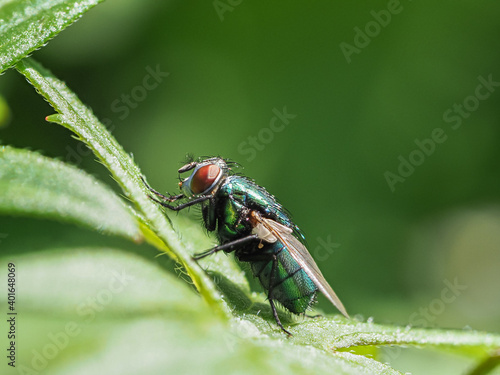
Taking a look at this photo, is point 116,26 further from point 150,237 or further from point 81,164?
point 150,237

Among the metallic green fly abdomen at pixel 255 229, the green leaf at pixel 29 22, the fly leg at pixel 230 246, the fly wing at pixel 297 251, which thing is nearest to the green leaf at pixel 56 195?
the green leaf at pixel 29 22

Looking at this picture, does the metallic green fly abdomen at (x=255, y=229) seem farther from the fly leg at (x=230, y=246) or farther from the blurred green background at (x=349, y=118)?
the blurred green background at (x=349, y=118)

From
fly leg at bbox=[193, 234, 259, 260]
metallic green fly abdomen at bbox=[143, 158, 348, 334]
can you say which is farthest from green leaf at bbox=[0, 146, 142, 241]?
metallic green fly abdomen at bbox=[143, 158, 348, 334]

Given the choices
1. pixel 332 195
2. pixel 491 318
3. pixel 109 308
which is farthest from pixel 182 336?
pixel 491 318

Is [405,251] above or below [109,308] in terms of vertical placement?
below

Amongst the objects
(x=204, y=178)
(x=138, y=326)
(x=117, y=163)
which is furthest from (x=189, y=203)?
(x=138, y=326)

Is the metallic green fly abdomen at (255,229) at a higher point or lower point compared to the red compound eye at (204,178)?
lower
